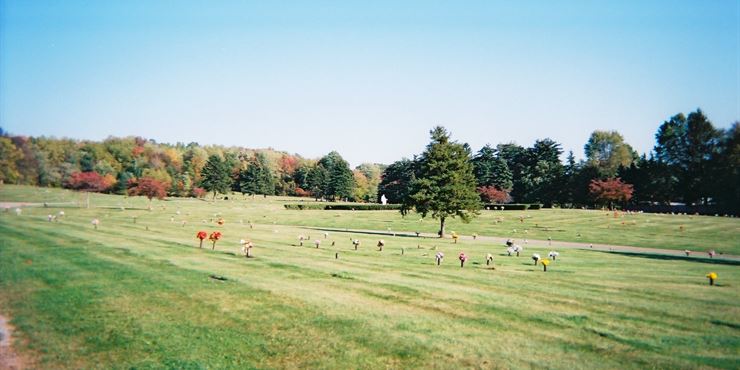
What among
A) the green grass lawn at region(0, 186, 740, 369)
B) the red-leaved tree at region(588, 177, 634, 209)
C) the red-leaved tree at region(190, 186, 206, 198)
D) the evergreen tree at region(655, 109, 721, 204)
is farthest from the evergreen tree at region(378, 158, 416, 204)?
the green grass lawn at region(0, 186, 740, 369)

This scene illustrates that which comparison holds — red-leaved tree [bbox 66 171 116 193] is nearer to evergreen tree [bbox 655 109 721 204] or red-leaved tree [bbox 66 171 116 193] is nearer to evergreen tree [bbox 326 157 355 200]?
evergreen tree [bbox 326 157 355 200]

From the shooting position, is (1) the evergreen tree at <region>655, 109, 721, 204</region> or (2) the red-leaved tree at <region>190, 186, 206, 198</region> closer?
(1) the evergreen tree at <region>655, 109, 721, 204</region>

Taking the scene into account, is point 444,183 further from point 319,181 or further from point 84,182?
point 319,181

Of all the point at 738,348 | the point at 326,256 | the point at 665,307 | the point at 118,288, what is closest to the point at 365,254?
the point at 326,256

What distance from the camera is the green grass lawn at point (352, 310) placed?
1036cm

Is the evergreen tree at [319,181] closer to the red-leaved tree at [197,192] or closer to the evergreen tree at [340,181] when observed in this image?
the evergreen tree at [340,181]

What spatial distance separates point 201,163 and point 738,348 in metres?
133

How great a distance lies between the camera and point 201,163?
129 metres

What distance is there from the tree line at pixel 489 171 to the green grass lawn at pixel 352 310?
26.4 m

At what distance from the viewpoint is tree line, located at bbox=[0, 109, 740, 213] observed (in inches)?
2751

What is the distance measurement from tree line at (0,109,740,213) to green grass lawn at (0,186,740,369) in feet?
86.6

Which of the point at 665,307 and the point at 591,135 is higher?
the point at 591,135

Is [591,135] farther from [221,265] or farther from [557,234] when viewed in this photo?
[221,265]

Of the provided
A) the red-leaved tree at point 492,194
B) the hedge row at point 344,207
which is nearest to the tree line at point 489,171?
the red-leaved tree at point 492,194
